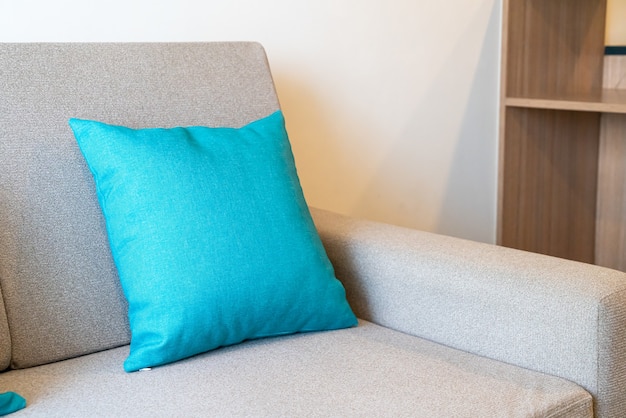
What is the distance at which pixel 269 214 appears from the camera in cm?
141

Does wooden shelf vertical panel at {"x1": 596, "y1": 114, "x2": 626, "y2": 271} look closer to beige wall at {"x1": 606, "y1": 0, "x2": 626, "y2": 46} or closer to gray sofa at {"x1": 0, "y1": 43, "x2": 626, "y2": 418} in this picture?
beige wall at {"x1": 606, "y1": 0, "x2": 626, "y2": 46}

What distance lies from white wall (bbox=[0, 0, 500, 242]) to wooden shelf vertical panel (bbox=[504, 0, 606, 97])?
14cm

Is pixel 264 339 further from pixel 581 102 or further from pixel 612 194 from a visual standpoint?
pixel 612 194

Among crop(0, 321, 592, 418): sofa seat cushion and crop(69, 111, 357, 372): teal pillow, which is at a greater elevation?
crop(69, 111, 357, 372): teal pillow

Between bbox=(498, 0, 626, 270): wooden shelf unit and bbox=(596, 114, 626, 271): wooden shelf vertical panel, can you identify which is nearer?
bbox=(498, 0, 626, 270): wooden shelf unit

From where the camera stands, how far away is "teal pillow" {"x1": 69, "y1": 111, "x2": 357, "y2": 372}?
4.28 feet

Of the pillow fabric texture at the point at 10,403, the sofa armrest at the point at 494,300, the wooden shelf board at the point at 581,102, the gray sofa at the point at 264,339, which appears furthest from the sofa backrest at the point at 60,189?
the wooden shelf board at the point at 581,102

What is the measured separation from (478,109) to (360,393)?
4.90 ft

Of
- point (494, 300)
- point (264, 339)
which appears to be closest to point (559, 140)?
point (494, 300)

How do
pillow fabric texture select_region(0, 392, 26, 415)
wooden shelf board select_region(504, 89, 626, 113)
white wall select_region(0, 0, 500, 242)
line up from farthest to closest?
wooden shelf board select_region(504, 89, 626, 113)
white wall select_region(0, 0, 500, 242)
pillow fabric texture select_region(0, 392, 26, 415)

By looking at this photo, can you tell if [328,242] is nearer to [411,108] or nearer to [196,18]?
[196,18]

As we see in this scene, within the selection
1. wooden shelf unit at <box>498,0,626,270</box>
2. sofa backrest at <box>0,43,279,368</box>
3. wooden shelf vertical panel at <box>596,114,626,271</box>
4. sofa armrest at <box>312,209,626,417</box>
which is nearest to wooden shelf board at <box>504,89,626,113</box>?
wooden shelf unit at <box>498,0,626,270</box>

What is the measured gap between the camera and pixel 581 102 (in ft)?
7.10

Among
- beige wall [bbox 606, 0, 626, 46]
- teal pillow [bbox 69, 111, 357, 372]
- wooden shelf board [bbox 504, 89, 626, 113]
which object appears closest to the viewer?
teal pillow [bbox 69, 111, 357, 372]
